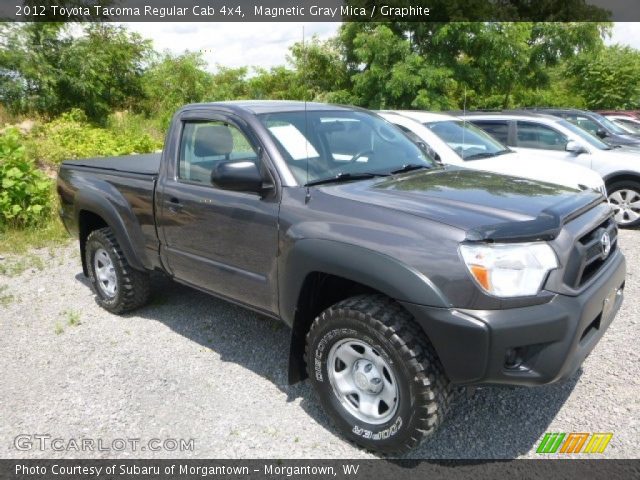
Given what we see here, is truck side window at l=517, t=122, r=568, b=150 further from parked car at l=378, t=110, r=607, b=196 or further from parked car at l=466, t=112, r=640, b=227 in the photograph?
parked car at l=378, t=110, r=607, b=196

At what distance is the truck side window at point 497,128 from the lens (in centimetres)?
839

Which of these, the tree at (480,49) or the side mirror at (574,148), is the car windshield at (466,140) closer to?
the side mirror at (574,148)

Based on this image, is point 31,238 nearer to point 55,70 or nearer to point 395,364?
point 395,364

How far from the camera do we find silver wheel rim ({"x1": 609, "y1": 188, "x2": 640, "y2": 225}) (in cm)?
754

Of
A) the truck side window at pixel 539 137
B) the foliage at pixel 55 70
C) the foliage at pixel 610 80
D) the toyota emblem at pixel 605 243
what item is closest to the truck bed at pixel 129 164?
the toyota emblem at pixel 605 243

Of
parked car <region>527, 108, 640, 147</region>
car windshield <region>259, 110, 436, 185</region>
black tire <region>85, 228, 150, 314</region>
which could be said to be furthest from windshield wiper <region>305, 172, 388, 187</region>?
parked car <region>527, 108, 640, 147</region>

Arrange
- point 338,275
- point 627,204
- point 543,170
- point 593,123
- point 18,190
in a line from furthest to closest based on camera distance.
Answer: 1. point 593,123
2. point 627,204
3. point 18,190
4. point 543,170
5. point 338,275

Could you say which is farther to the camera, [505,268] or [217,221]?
[217,221]

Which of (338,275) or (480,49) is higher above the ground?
(480,49)

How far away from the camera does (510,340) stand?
233 centimetres

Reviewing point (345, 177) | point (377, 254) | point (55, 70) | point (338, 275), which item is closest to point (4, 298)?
point (345, 177)

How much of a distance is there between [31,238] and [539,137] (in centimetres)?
755

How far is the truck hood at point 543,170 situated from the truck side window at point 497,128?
1.78m

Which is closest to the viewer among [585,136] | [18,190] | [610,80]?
[18,190]
